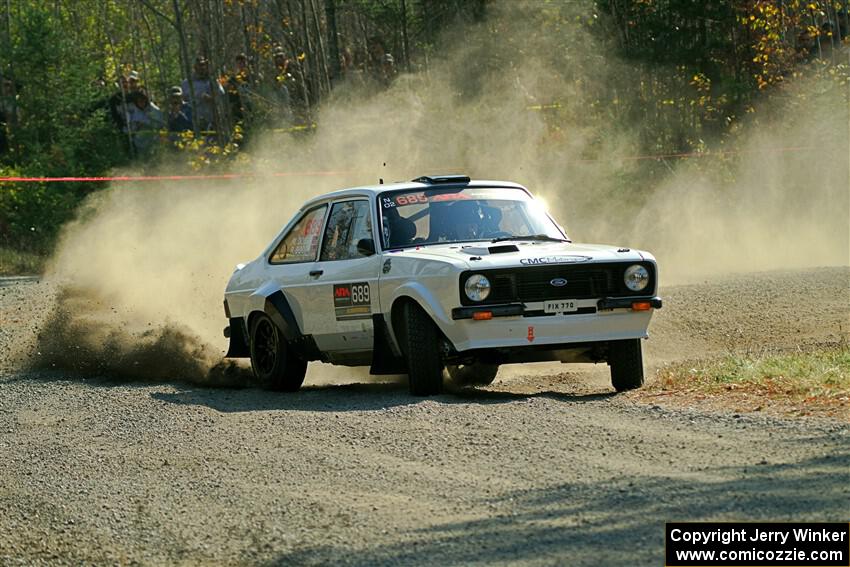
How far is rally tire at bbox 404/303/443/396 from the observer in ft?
32.6

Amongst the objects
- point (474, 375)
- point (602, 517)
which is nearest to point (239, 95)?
point (474, 375)

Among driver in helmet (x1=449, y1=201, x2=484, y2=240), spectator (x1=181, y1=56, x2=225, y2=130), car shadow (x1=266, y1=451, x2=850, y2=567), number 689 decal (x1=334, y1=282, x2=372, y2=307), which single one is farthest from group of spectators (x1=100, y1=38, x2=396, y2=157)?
car shadow (x1=266, y1=451, x2=850, y2=567)

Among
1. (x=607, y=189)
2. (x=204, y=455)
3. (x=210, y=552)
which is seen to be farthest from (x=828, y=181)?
(x=210, y=552)

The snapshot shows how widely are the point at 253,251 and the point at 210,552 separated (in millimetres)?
13223

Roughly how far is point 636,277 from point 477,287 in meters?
1.20

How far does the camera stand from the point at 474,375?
39.9 feet

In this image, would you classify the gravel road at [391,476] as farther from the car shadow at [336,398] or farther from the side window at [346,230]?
the side window at [346,230]

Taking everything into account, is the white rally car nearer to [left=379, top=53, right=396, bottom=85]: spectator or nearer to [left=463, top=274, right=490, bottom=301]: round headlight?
[left=463, top=274, right=490, bottom=301]: round headlight

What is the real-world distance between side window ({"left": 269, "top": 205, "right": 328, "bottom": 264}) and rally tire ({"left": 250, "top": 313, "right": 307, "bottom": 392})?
0.54 m

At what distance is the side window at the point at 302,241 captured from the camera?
38.0ft

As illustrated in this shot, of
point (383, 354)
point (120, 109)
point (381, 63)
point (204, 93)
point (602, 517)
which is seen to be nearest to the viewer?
point (602, 517)

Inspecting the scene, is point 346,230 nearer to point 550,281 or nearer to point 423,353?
point 423,353

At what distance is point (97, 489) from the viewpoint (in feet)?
24.6

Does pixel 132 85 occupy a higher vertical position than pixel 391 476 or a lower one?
higher
